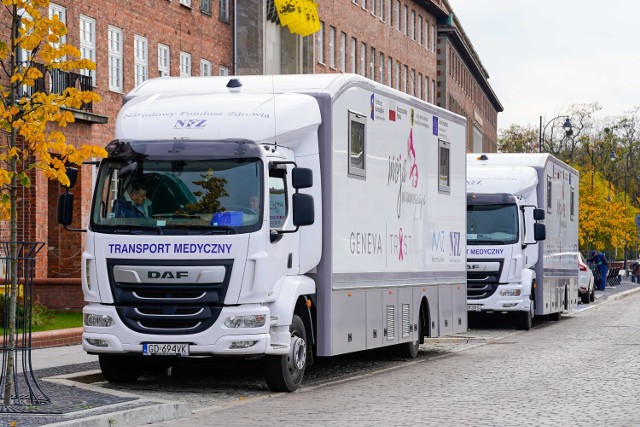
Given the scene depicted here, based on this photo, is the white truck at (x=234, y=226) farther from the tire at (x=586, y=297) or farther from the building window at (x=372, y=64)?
the building window at (x=372, y=64)

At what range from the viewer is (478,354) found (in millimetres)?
23906

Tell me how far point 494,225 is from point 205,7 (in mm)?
19869

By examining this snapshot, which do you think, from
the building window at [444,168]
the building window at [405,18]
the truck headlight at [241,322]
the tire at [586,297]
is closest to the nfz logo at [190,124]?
the truck headlight at [241,322]

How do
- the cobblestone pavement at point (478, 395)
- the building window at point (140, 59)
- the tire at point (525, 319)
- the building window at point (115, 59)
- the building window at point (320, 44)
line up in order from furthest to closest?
the building window at point (320, 44), the building window at point (140, 59), the building window at point (115, 59), the tire at point (525, 319), the cobblestone pavement at point (478, 395)

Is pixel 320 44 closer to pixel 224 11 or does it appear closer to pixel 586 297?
pixel 224 11

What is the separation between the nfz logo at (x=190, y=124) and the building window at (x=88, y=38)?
21.8m

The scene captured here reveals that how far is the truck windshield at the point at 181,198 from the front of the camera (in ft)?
52.9

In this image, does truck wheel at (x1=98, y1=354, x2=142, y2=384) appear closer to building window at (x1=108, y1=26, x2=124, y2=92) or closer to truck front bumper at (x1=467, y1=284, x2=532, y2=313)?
truck front bumper at (x1=467, y1=284, x2=532, y2=313)

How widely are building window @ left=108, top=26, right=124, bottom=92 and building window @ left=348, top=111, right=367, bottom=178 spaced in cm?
2213

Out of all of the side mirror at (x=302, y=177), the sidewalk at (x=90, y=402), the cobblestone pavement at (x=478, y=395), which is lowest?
the cobblestone pavement at (x=478, y=395)

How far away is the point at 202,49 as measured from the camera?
47344 millimetres

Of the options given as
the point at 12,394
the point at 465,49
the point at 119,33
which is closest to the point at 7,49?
the point at 12,394

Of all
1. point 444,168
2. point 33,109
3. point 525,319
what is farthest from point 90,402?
point 525,319

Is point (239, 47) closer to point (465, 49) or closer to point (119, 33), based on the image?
point (119, 33)
